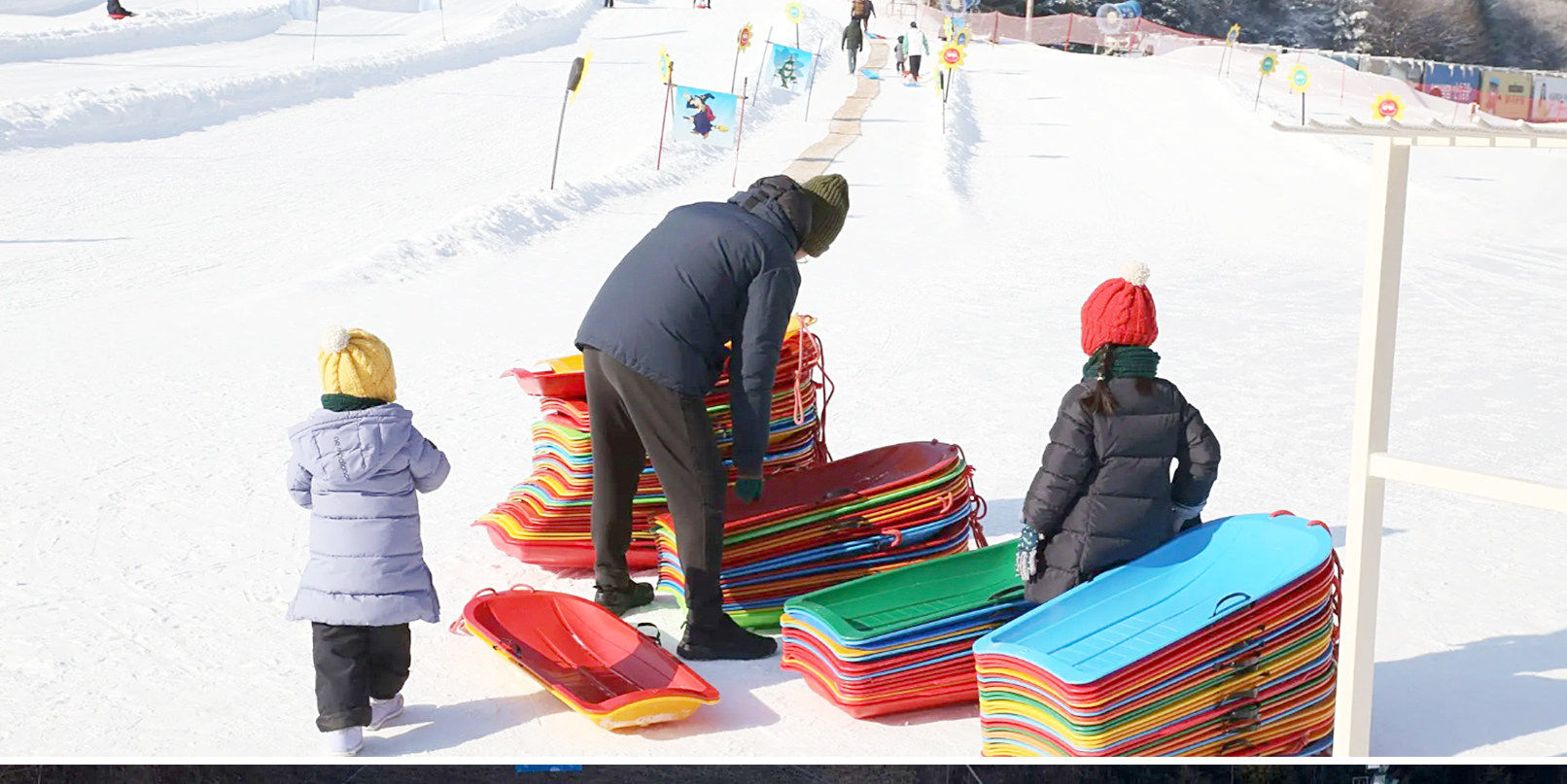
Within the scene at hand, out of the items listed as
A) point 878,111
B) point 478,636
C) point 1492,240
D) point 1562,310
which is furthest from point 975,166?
point 478,636

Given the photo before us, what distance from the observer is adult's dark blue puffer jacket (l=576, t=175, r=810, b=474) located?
4.23 m

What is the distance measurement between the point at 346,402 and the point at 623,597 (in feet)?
4.09

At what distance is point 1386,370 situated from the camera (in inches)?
126

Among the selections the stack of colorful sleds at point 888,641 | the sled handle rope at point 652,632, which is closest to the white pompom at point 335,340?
the sled handle rope at point 652,632

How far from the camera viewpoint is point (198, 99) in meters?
18.7

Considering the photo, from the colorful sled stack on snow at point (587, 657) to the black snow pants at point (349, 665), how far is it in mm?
395

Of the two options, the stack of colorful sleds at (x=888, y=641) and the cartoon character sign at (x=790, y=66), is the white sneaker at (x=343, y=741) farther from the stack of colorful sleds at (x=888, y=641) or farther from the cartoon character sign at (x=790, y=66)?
the cartoon character sign at (x=790, y=66)

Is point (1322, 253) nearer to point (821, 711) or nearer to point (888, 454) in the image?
point (888, 454)

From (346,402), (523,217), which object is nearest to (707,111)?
(523,217)

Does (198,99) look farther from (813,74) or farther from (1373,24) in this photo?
(1373,24)

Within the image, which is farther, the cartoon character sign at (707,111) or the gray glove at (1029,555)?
the cartoon character sign at (707,111)

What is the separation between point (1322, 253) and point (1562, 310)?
267cm

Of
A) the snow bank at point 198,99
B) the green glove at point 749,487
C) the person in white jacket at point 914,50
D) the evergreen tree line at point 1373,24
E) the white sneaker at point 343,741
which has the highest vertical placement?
the evergreen tree line at point 1373,24

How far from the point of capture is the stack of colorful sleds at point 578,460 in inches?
198
